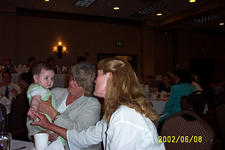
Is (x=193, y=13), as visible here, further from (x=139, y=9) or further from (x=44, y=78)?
(x=44, y=78)

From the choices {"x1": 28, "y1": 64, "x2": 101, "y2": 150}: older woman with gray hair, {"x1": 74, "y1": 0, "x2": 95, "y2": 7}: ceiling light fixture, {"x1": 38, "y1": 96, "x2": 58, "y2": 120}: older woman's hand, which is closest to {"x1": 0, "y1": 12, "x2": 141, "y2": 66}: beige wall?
{"x1": 74, "y1": 0, "x2": 95, "y2": 7}: ceiling light fixture

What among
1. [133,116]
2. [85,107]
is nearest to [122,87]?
[133,116]

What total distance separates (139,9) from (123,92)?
7.69m

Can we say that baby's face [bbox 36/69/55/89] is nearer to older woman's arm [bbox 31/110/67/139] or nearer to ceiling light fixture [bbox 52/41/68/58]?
older woman's arm [bbox 31/110/67/139]

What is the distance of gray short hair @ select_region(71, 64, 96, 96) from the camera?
179cm

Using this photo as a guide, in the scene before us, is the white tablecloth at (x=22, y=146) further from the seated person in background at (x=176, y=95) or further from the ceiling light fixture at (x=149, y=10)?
the ceiling light fixture at (x=149, y=10)

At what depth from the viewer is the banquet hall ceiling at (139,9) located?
24.2ft

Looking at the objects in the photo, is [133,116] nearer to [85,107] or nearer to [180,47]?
[85,107]

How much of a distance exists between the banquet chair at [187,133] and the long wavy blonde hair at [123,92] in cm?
39

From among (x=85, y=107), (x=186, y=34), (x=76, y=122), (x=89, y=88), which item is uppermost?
(x=186, y=34)

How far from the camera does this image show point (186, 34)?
11000mm

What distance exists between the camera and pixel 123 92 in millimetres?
1033

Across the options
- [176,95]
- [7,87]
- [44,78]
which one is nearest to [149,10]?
[176,95]

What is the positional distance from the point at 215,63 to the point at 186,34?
8.87 feet
